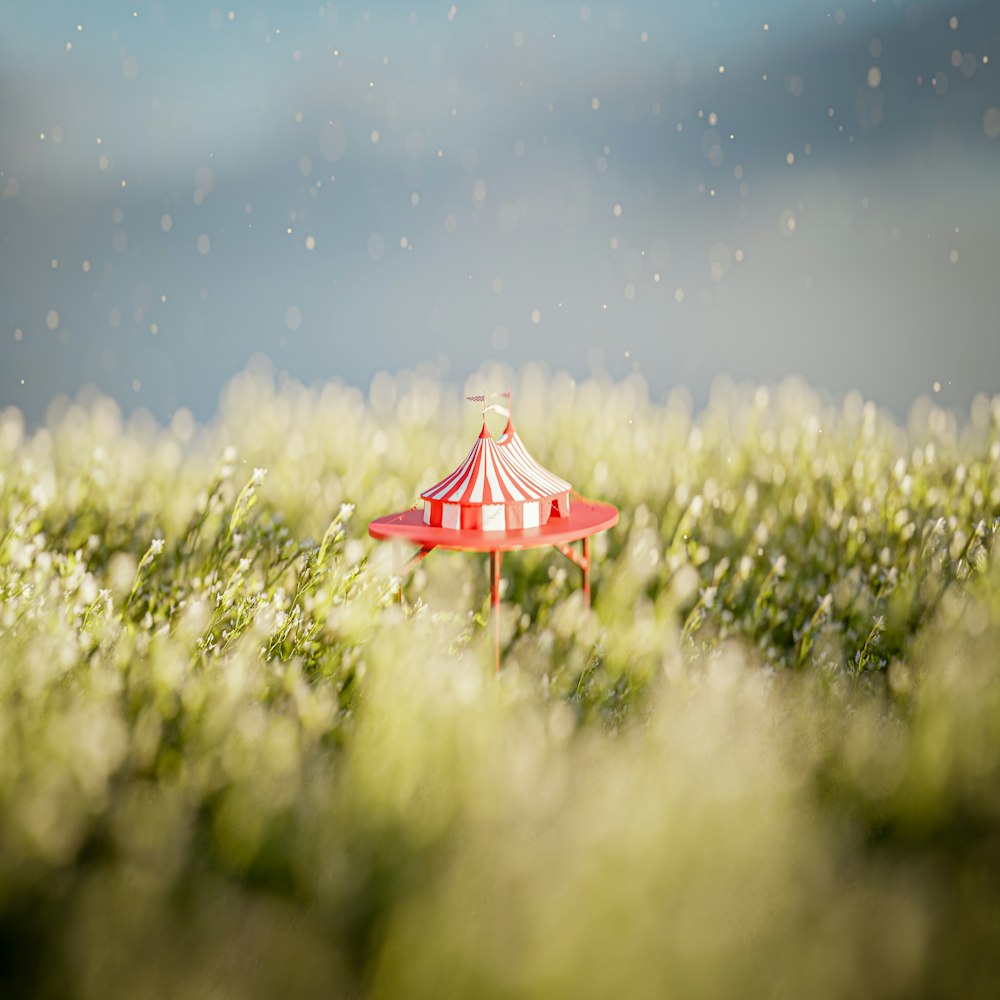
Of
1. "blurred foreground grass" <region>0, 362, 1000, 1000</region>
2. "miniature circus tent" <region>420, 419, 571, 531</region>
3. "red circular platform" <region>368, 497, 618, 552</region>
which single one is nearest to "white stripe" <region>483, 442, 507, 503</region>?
"miniature circus tent" <region>420, 419, 571, 531</region>

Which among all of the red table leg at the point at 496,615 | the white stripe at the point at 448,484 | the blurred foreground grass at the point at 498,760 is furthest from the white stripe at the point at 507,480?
the blurred foreground grass at the point at 498,760

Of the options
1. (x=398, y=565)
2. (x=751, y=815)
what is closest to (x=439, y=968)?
(x=751, y=815)

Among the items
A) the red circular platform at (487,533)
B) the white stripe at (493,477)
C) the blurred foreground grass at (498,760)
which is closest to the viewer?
the blurred foreground grass at (498,760)

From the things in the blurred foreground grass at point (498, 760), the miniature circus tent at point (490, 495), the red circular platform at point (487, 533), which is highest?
the miniature circus tent at point (490, 495)

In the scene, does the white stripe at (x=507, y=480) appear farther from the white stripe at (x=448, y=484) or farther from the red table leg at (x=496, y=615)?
the red table leg at (x=496, y=615)

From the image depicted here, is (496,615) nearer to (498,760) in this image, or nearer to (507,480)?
(507,480)

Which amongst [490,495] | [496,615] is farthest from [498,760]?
[490,495]

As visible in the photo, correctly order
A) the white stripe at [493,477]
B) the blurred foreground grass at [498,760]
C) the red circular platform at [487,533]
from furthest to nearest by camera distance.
Result: the white stripe at [493,477] < the red circular platform at [487,533] < the blurred foreground grass at [498,760]

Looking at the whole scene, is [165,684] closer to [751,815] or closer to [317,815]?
[317,815]
